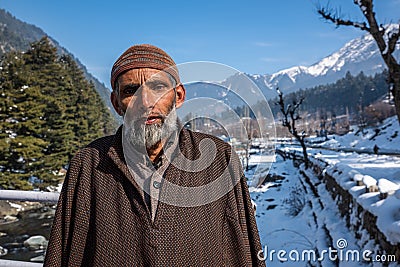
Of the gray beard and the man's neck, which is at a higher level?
the gray beard

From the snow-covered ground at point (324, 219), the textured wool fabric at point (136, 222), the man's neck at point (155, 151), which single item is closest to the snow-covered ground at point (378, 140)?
the snow-covered ground at point (324, 219)

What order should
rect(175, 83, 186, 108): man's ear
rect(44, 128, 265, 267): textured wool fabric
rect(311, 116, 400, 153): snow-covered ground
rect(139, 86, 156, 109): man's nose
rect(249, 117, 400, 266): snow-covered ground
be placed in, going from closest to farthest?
1. rect(44, 128, 265, 267): textured wool fabric
2. rect(139, 86, 156, 109): man's nose
3. rect(175, 83, 186, 108): man's ear
4. rect(249, 117, 400, 266): snow-covered ground
5. rect(311, 116, 400, 153): snow-covered ground

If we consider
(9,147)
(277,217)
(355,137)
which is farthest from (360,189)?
(355,137)

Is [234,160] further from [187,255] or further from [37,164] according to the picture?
[37,164]

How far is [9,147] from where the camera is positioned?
15203mm

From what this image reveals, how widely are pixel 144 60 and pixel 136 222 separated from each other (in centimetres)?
66

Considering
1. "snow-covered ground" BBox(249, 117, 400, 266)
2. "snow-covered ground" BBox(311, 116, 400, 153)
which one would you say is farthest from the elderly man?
"snow-covered ground" BBox(311, 116, 400, 153)

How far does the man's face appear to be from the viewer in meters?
1.38

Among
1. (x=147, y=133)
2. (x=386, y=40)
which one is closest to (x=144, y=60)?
(x=147, y=133)

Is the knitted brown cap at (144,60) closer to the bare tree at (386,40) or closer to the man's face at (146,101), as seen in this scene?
the man's face at (146,101)

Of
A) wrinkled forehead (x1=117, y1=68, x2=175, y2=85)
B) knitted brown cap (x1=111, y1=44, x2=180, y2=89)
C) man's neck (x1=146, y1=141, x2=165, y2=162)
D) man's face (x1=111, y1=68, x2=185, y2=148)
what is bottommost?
man's neck (x1=146, y1=141, x2=165, y2=162)

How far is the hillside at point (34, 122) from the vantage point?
15320 millimetres

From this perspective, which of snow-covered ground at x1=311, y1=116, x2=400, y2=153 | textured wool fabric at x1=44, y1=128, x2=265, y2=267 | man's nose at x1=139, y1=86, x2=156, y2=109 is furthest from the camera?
snow-covered ground at x1=311, y1=116, x2=400, y2=153

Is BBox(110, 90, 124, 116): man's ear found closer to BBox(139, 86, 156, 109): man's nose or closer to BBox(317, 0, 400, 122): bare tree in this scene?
BBox(139, 86, 156, 109): man's nose
